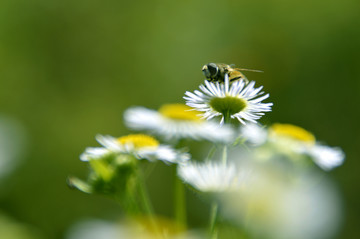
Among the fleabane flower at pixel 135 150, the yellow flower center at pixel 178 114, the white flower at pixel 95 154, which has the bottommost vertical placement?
the white flower at pixel 95 154

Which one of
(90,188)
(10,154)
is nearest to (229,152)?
(90,188)

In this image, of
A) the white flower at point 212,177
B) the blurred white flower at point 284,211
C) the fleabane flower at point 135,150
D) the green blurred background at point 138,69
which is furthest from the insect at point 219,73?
the green blurred background at point 138,69

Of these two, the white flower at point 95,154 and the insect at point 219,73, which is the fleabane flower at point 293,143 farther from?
the white flower at point 95,154

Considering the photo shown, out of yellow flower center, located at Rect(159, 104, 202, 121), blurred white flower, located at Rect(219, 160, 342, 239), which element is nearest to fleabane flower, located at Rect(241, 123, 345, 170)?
yellow flower center, located at Rect(159, 104, 202, 121)

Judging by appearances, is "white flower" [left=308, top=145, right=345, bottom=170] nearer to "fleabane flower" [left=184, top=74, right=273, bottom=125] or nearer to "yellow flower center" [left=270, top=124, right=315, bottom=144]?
"yellow flower center" [left=270, top=124, right=315, bottom=144]

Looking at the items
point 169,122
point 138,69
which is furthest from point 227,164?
point 138,69

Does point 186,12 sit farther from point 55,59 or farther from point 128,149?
point 128,149

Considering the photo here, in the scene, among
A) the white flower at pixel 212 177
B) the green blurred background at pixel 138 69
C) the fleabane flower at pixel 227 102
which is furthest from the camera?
the green blurred background at pixel 138 69
